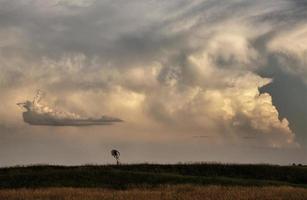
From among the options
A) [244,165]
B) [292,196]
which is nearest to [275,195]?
[292,196]

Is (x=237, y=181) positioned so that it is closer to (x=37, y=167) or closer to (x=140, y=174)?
(x=140, y=174)

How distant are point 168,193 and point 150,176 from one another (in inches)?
361

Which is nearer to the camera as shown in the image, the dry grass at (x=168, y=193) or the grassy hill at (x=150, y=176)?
the dry grass at (x=168, y=193)

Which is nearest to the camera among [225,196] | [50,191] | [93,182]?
[225,196]

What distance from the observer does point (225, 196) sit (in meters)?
34.0

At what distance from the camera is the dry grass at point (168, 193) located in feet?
111

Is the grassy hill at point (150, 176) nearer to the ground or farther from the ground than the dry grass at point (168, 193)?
farther from the ground

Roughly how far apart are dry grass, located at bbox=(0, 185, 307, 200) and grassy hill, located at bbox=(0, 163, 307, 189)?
384cm

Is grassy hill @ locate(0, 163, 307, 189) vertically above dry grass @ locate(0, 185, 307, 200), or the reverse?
grassy hill @ locate(0, 163, 307, 189)

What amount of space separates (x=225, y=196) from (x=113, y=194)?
7.22m

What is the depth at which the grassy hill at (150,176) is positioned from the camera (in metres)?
42.9

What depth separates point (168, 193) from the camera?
35.6 m

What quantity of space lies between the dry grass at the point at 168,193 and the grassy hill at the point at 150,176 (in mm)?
3838

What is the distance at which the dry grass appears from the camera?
1326 inches
